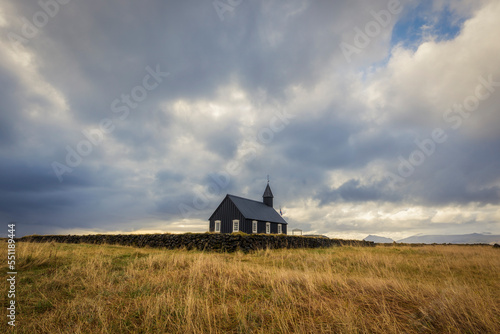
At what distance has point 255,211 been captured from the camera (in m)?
37.8

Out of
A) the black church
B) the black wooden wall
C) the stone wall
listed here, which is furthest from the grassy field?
the black church

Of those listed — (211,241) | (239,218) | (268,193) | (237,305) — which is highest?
(268,193)

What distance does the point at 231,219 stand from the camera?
34.5 meters

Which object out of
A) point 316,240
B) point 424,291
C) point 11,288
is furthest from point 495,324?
point 316,240

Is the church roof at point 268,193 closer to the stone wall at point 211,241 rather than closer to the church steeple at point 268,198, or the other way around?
the church steeple at point 268,198

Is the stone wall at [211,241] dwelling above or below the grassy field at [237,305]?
above

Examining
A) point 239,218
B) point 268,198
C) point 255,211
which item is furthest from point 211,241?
point 268,198

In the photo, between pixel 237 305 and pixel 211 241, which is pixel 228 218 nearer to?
pixel 211 241

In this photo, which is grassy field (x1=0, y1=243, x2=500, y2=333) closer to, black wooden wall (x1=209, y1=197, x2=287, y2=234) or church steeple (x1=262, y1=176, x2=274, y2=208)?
black wooden wall (x1=209, y1=197, x2=287, y2=234)

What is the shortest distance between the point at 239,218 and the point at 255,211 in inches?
179

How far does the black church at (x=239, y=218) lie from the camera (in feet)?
111

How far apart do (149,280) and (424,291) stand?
7.13 meters

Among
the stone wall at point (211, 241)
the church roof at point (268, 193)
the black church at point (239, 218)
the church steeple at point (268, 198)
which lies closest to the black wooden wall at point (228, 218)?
the black church at point (239, 218)

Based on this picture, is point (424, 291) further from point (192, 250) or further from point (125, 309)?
point (192, 250)
